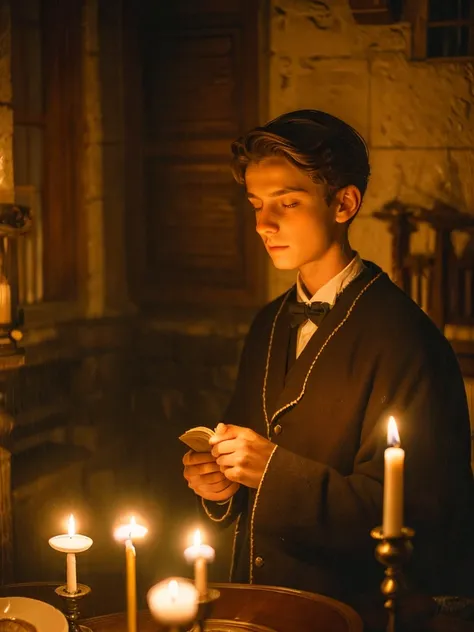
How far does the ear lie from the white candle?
1.33 metres

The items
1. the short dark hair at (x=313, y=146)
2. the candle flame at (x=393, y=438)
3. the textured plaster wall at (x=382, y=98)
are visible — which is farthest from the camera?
the textured plaster wall at (x=382, y=98)

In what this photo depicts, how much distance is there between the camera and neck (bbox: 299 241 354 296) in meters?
2.96

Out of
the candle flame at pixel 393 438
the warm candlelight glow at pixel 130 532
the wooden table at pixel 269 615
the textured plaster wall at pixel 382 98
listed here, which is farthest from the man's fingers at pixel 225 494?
the textured plaster wall at pixel 382 98

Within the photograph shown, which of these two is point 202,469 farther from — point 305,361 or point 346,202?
point 346,202

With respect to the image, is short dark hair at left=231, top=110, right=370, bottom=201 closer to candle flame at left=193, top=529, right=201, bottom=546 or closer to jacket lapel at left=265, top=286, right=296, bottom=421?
jacket lapel at left=265, top=286, right=296, bottom=421

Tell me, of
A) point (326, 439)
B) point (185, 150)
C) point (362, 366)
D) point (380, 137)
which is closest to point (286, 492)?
point (326, 439)

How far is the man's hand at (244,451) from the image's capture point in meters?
2.68

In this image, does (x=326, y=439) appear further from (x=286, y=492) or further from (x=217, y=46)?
(x=217, y=46)

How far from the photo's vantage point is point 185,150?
15.5ft

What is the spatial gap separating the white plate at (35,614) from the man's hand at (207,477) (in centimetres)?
76

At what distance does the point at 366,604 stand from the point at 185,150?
2.64 metres

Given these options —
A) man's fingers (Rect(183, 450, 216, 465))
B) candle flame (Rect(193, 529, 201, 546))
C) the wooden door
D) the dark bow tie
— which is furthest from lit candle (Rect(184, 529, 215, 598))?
the wooden door

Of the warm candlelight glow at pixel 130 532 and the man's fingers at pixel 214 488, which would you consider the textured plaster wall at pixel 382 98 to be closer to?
the man's fingers at pixel 214 488

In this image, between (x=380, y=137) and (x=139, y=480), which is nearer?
(x=380, y=137)
